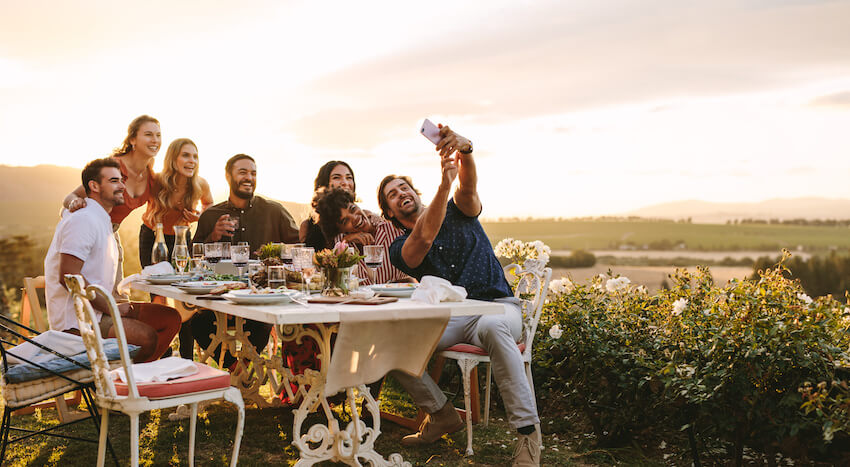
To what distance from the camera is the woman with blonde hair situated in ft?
16.4

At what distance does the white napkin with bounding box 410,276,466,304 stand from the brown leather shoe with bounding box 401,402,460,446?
865mm

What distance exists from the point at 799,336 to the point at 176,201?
4.18m

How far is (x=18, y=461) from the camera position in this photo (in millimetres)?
3318

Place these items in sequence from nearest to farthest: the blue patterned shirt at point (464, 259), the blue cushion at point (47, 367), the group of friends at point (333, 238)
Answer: the blue cushion at point (47, 367) → the group of friends at point (333, 238) → the blue patterned shirt at point (464, 259)

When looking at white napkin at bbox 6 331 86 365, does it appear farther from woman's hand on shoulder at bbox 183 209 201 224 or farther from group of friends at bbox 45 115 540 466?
woman's hand on shoulder at bbox 183 209 201 224

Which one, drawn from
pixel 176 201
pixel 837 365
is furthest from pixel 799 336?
pixel 176 201

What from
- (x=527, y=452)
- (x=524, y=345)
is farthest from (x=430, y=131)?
(x=527, y=452)

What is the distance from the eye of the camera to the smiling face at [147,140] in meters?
4.93

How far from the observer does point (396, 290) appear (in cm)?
310

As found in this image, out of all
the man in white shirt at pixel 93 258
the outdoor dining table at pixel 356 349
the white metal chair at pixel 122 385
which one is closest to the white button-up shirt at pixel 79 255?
the man in white shirt at pixel 93 258

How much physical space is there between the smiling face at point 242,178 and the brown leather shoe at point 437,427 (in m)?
2.38

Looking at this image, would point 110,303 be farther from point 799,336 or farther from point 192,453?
point 799,336

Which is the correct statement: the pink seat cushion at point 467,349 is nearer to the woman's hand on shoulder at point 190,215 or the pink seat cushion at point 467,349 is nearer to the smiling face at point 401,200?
the smiling face at point 401,200

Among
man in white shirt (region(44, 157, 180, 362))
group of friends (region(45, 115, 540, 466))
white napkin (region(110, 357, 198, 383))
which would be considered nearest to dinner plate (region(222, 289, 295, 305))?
white napkin (region(110, 357, 198, 383))
